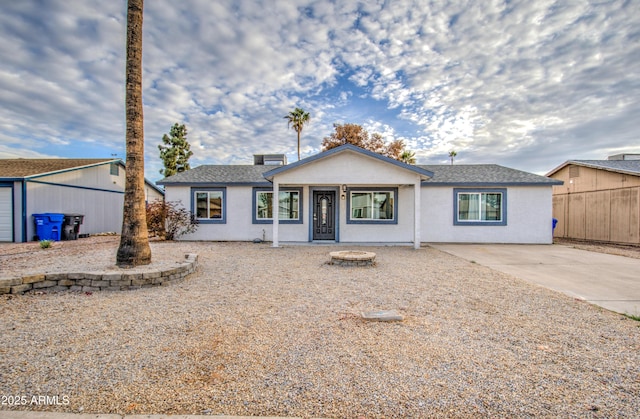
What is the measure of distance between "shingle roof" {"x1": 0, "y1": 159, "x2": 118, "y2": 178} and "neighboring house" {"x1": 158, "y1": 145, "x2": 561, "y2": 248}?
19.9ft

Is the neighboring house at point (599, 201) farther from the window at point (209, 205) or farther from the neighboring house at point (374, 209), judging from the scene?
the window at point (209, 205)

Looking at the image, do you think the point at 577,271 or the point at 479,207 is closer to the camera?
the point at 577,271

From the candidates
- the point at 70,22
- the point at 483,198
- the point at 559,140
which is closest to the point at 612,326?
the point at 483,198

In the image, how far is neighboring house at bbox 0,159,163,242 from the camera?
40.1 ft

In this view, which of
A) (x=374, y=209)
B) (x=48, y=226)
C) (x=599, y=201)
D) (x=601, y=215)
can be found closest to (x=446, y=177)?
(x=374, y=209)

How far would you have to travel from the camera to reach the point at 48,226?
41.9ft

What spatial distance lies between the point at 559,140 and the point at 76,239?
93.6 ft

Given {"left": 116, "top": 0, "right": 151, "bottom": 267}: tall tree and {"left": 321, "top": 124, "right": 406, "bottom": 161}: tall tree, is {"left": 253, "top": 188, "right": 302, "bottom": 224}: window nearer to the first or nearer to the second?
{"left": 116, "top": 0, "right": 151, "bottom": 267}: tall tree

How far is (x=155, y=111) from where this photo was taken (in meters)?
13.9

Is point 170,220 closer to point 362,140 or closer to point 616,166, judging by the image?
point 362,140

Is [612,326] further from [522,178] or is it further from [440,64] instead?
[440,64]

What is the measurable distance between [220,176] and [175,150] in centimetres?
1828

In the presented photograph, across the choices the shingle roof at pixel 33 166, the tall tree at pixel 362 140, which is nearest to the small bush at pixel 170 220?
the shingle roof at pixel 33 166

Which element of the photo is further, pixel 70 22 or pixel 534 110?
pixel 534 110
